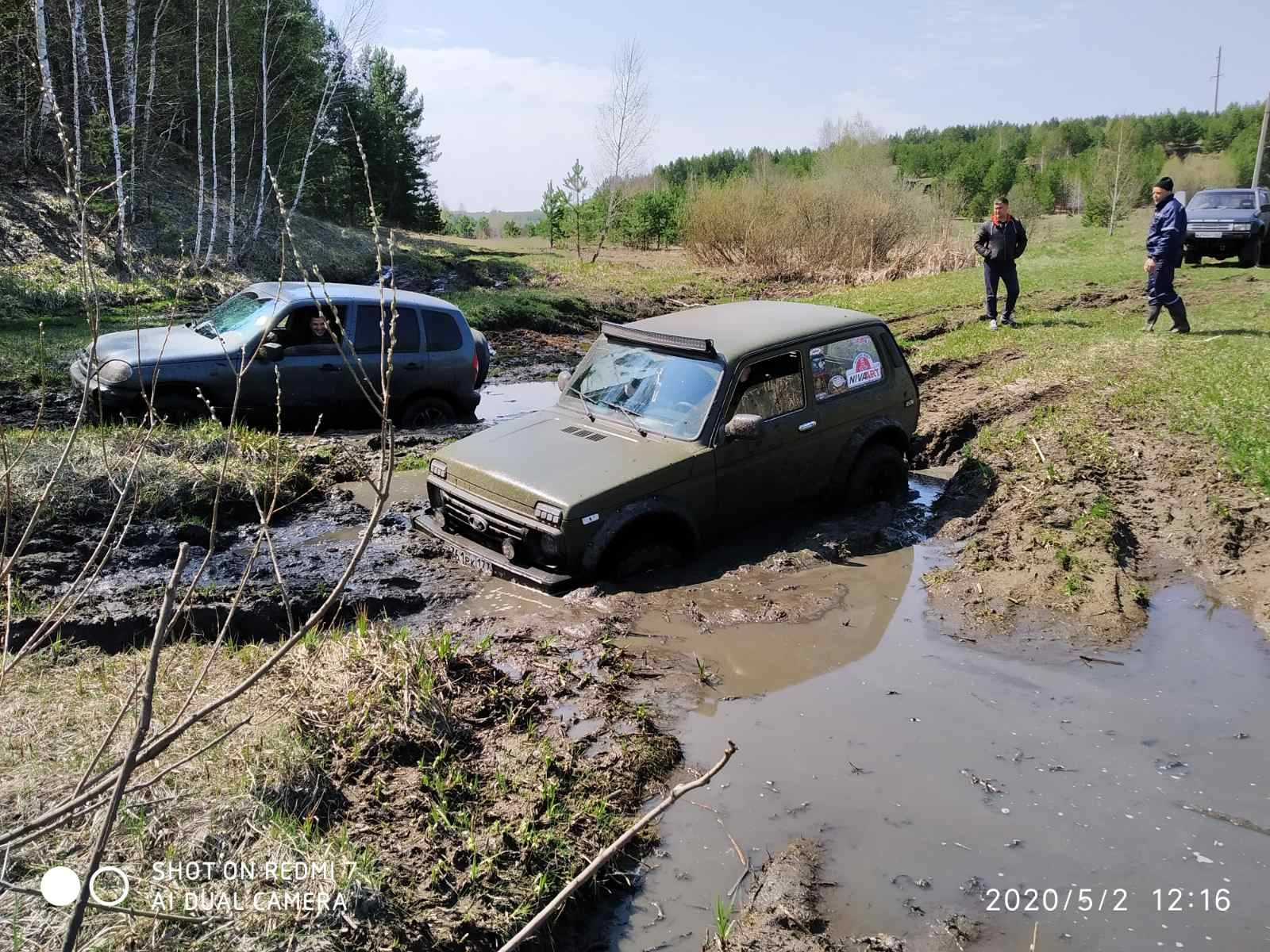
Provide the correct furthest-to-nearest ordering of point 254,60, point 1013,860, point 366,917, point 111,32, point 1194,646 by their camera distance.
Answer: point 254,60
point 111,32
point 1194,646
point 1013,860
point 366,917

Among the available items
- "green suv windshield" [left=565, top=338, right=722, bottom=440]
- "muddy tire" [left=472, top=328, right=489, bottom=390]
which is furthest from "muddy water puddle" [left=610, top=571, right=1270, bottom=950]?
"muddy tire" [left=472, top=328, right=489, bottom=390]

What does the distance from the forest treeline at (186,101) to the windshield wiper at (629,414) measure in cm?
1299

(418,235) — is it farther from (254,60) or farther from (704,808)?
(704,808)

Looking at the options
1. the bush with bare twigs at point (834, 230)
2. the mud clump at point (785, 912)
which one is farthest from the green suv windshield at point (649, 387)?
the bush with bare twigs at point (834, 230)

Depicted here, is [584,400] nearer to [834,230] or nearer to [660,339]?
[660,339]

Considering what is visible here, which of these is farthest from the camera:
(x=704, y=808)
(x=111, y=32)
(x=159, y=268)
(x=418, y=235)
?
(x=418, y=235)

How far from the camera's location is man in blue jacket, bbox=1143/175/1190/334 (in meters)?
12.9

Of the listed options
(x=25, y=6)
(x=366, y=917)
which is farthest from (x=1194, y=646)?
(x=25, y=6)

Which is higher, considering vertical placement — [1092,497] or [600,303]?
[600,303]

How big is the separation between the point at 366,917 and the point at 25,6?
86.5 feet

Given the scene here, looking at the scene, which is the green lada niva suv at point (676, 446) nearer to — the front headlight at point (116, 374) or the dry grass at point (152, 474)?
the dry grass at point (152, 474)

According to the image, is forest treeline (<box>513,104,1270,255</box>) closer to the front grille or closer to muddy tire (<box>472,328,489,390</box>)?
muddy tire (<box>472,328,489,390</box>)

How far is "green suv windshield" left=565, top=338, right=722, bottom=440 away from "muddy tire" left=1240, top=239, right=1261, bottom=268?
2057cm

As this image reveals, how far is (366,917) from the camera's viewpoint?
3219 mm
